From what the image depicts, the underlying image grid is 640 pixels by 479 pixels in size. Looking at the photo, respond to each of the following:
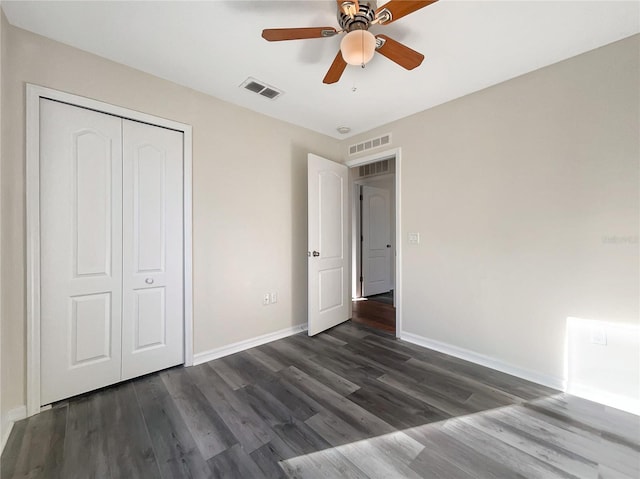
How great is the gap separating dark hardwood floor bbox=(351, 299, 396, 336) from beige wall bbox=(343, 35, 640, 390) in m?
0.55

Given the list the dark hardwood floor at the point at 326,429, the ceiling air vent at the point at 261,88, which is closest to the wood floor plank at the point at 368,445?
the dark hardwood floor at the point at 326,429

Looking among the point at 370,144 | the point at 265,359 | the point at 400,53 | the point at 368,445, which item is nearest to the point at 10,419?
the point at 265,359

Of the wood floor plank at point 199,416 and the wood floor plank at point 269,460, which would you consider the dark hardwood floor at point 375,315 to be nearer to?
the wood floor plank at point 269,460

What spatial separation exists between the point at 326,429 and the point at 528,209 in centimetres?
228

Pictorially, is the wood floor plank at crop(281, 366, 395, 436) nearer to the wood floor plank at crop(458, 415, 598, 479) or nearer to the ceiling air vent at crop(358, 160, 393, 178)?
the wood floor plank at crop(458, 415, 598, 479)

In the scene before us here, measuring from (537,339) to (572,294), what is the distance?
0.45 metres

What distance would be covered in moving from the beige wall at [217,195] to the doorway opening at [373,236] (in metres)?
1.42

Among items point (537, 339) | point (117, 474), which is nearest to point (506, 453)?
point (537, 339)

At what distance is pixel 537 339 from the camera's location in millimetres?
2092

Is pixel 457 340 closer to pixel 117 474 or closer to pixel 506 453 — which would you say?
pixel 506 453

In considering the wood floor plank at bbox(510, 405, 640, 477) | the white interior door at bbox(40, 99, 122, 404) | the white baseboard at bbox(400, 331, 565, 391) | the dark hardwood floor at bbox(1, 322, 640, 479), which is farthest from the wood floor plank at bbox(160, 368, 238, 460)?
the white baseboard at bbox(400, 331, 565, 391)

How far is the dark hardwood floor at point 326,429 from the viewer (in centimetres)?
133

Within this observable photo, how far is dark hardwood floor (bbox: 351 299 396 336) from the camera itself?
11.1ft

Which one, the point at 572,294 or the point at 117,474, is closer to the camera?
the point at 117,474
